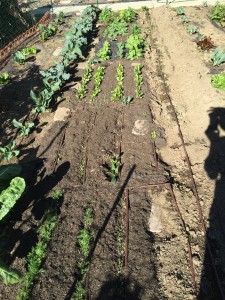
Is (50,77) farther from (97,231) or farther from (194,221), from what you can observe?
(194,221)

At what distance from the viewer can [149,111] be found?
8156mm

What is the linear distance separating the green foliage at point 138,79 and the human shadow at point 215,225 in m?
2.47

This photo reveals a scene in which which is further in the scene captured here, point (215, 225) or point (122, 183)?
point (122, 183)

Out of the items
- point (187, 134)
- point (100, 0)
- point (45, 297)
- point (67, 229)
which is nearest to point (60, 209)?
point (67, 229)

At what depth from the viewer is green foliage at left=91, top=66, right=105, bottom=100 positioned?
29.9 feet

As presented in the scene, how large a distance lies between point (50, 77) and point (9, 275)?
666cm

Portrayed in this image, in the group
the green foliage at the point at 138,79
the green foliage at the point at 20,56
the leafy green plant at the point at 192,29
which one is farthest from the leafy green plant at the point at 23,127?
the leafy green plant at the point at 192,29

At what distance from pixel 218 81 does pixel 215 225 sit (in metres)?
5.42

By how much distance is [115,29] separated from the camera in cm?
1370

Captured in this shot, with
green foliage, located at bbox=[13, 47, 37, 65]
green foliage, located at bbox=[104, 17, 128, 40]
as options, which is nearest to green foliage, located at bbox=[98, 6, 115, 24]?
green foliage, located at bbox=[104, 17, 128, 40]

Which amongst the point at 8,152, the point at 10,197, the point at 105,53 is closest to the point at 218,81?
the point at 105,53

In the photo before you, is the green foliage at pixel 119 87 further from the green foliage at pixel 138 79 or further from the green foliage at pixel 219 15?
the green foliage at pixel 219 15

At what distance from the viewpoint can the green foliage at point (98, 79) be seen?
29.9ft

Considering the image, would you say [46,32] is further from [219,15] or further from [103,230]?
[103,230]
